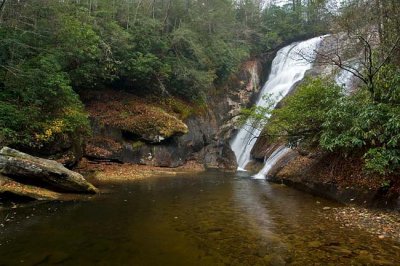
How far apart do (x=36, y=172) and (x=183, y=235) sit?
548 centimetres

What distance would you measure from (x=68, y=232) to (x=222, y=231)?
3180mm

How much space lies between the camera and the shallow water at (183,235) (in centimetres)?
552

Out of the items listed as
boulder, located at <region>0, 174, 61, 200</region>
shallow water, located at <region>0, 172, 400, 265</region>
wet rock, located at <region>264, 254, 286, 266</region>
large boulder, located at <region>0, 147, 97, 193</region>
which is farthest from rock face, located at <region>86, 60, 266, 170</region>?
wet rock, located at <region>264, 254, 286, 266</region>

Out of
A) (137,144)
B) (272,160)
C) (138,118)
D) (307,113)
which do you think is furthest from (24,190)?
(272,160)

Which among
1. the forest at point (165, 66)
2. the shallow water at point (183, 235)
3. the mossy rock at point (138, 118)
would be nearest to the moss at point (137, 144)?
the mossy rock at point (138, 118)

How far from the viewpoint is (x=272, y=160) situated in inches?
775

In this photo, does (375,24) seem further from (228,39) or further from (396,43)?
(228,39)

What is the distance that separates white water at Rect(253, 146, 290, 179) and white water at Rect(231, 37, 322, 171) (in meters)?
3.35

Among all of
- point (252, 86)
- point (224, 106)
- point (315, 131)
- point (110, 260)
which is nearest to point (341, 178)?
point (315, 131)

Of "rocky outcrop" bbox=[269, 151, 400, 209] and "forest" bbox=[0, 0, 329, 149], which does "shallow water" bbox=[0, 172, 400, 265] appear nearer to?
"rocky outcrop" bbox=[269, 151, 400, 209]

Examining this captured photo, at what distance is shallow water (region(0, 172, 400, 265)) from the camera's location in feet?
18.1

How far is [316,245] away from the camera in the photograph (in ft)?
20.4

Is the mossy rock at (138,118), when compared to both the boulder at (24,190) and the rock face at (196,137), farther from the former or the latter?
the boulder at (24,190)

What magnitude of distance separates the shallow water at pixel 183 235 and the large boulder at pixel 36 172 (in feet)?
3.35
